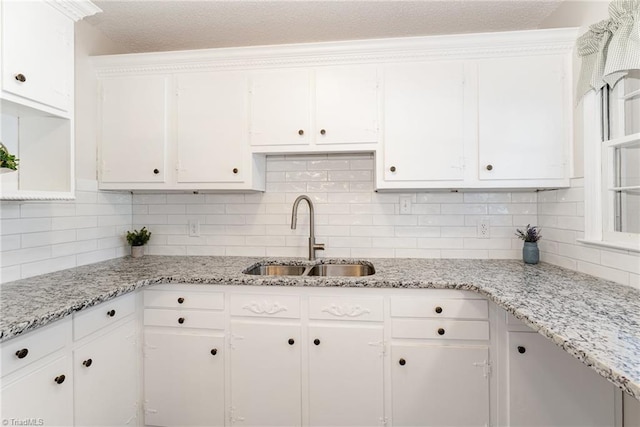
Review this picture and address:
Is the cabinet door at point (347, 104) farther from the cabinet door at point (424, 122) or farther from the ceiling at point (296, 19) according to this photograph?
the ceiling at point (296, 19)

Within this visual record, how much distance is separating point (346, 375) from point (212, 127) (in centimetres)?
172

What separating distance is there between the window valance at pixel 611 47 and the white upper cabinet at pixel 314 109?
1.10 metres

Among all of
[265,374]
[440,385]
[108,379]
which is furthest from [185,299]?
[440,385]

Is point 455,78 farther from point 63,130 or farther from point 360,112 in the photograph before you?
point 63,130

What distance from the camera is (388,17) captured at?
210 centimetres

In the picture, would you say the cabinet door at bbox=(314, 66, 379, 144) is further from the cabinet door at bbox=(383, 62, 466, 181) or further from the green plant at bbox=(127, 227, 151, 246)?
the green plant at bbox=(127, 227, 151, 246)

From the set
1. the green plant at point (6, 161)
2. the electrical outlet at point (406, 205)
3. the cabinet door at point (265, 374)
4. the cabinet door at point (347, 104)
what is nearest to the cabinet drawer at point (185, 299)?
the cabinet door at point (265, 374)

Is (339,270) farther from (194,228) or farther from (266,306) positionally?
(194,228)

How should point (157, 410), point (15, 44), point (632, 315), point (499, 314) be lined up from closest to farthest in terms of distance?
point (632, 315)
point (15, 44)
point (499, 314)
point (157, 410)

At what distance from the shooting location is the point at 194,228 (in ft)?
8.31

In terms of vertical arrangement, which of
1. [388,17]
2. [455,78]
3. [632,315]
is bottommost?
[632,315]

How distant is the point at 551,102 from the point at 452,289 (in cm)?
127

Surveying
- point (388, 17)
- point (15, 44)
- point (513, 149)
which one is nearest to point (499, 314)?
point (513, 149)

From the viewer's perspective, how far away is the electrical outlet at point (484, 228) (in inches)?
90.7
